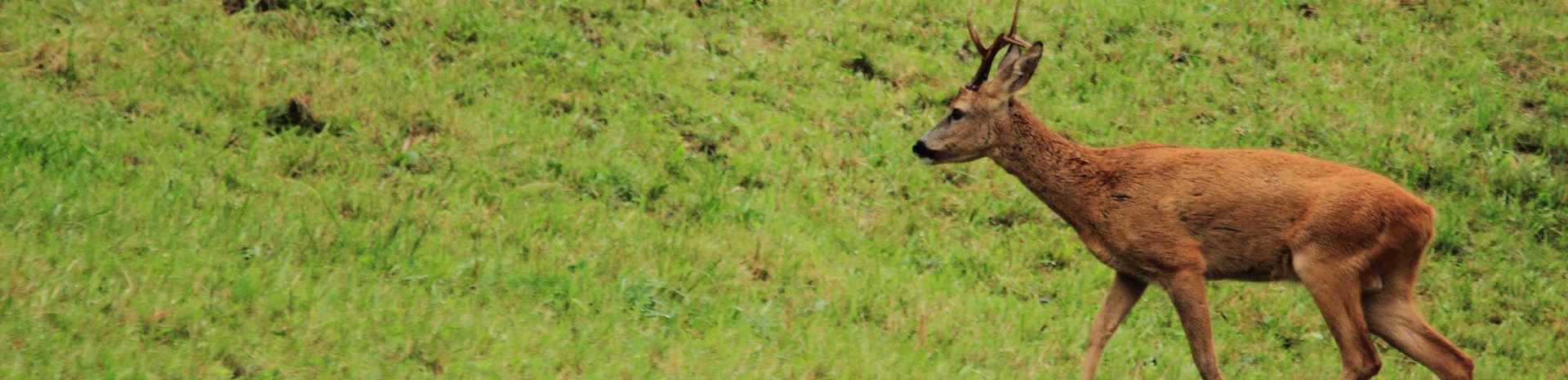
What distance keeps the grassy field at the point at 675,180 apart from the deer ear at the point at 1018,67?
143cm

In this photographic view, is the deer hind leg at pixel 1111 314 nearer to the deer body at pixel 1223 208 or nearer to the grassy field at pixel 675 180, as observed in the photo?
the grassy field at pixel 675 180

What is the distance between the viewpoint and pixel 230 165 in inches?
345

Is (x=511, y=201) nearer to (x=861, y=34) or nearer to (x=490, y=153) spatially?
(x=490, y=153)

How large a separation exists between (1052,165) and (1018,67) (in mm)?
565

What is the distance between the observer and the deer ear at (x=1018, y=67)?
7.78 m

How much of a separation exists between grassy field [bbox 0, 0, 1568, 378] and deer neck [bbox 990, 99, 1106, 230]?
92 cm

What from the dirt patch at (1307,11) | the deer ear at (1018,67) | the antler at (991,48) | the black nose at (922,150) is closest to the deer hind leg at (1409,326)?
the deer ear at (1018,67)

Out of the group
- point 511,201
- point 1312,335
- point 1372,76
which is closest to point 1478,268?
point 1312,335

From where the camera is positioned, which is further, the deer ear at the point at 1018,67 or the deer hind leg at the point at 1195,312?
the deer ear at the point at 1018,67

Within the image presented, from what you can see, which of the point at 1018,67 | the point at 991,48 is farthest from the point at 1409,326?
the point at 991,48

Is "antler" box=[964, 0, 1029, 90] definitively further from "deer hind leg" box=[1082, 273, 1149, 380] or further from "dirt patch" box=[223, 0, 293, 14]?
"dirt patch" box=[223, 0, 293, 14]

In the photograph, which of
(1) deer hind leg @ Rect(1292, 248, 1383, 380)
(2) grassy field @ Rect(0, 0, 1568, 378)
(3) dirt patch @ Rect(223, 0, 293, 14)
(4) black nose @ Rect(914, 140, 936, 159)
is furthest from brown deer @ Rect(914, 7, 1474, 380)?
(3) dirt patch @ Rect(223, 0, 293, 14)

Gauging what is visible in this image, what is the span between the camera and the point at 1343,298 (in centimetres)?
735

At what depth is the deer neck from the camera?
765cm
